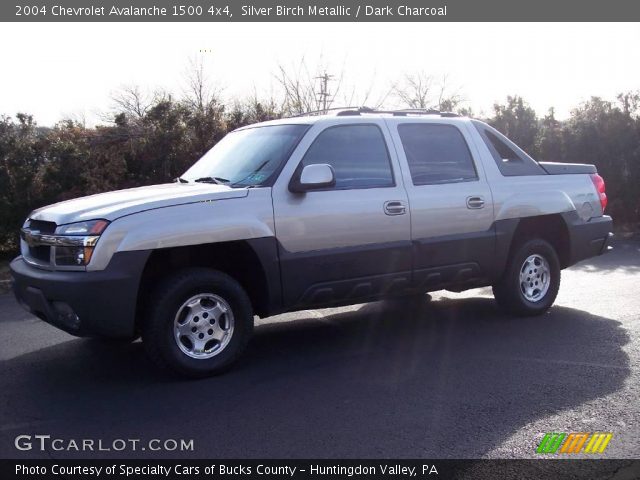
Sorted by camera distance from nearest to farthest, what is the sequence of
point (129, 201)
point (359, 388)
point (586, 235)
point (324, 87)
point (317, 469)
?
1. point (317, 469)
2. point (359, 388)
3. point (129, 201)
4. point (586, 235)
5. point (324, 87)

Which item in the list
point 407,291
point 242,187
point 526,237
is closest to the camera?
point 242,187

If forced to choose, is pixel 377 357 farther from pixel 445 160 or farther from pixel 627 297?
pixel 627 297

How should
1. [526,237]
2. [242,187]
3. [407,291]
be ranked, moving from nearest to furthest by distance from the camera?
[242,187]
[407,291]
[526,237]

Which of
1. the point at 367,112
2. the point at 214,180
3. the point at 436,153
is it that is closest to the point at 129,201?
the point at 214,180

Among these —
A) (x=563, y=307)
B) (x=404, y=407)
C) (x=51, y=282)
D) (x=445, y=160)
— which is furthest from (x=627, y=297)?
(x=51, y=282)

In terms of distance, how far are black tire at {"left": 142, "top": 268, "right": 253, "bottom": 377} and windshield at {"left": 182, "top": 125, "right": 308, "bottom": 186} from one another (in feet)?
Answer: 2.93

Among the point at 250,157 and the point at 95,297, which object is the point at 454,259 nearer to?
the point at 250,157

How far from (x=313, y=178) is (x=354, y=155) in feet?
2.35

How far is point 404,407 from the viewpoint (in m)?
4.61

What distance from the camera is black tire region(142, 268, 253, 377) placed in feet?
16.4

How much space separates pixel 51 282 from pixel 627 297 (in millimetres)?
6400

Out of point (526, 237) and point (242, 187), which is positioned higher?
point (242, 187)

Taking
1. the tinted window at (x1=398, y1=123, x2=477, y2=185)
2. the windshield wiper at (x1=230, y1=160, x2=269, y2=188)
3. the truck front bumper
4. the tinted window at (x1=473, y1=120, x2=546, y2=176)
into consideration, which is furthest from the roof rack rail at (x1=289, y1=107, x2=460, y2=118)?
the truck front bumper

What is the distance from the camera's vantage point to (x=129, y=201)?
203 inches
